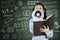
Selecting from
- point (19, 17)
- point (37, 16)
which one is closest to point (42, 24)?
point (37, 16)

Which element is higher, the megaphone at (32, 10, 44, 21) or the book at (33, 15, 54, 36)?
the megaphone at (32, 10, 44, 21)

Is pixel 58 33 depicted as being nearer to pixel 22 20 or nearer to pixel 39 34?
pixel 39 34

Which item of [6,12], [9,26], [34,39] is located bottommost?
[34,39]

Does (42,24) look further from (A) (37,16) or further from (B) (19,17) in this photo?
(B) (19,17)

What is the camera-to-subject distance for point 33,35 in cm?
107

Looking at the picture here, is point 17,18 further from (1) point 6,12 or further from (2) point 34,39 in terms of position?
(2) point 34,39

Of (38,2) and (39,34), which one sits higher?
(38,2)

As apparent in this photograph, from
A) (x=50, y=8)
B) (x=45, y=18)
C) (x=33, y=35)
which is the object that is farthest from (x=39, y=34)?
(x=50, y=8)

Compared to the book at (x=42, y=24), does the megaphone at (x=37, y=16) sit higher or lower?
higher

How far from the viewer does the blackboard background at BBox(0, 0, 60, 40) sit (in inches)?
41.7

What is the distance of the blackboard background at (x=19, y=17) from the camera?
106 centimetres

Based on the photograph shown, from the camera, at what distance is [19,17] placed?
1068 mm

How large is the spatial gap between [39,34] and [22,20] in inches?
8.1

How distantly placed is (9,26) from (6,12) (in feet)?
0.43
